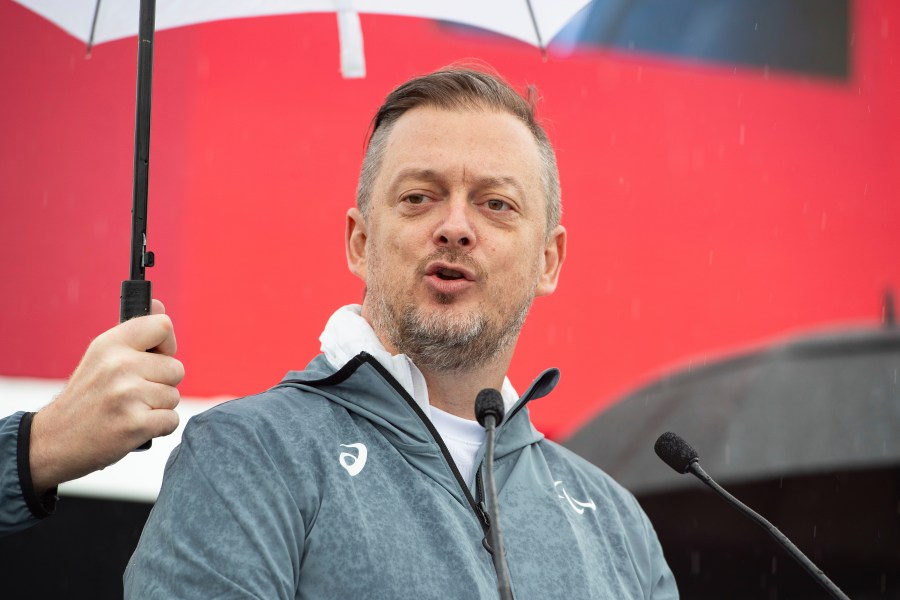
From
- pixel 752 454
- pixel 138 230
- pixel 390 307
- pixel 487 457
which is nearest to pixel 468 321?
pixel 390 307

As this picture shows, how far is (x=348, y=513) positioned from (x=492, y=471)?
0.97ft

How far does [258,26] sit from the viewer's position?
374 centimetres

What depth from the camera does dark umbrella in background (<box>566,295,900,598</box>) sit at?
3.21 meters

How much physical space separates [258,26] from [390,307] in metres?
2.37

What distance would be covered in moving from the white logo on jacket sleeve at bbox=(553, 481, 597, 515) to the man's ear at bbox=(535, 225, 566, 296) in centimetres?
44

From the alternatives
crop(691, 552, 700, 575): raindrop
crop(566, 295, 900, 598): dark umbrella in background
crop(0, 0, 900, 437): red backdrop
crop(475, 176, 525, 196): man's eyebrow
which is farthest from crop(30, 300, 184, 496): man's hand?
crop(691, 552, 700, 575): raindrop

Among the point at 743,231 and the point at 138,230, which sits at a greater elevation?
the point at 743,231

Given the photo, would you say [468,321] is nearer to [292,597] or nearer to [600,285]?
[292,597]

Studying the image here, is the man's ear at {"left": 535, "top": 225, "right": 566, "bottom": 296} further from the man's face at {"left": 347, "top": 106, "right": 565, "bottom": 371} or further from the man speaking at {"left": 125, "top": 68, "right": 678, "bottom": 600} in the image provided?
the man's face at {"left": 347, "top": 106, "right": 565, "bottom": 371}

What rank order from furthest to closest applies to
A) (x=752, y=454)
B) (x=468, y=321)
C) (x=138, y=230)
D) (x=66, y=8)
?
1. (x=752, y=454)
2. (x=66, y=8)
3. (x=468, y=321)
4. (x=138, y=230)

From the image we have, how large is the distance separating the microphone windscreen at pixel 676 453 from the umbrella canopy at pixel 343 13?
1.01 metres

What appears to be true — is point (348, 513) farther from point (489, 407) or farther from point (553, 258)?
point (553, 258)

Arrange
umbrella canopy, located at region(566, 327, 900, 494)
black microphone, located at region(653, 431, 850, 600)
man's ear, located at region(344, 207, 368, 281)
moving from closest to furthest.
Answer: black microphone, located at region(653, 431, 850, 600)
man's ear, located at region(344, 207, 368, 281)
umbrella canopy, located at region(566, 327, 900, 494)

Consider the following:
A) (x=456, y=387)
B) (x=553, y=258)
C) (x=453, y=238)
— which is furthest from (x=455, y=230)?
(x=553, y=258)
